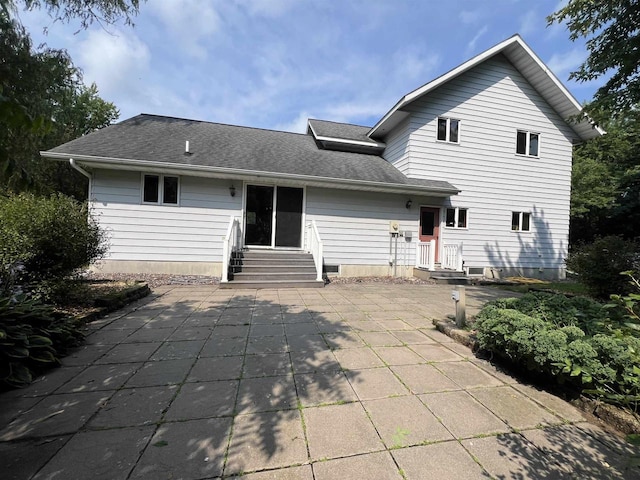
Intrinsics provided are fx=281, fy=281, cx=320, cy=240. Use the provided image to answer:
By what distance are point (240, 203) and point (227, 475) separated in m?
7.94

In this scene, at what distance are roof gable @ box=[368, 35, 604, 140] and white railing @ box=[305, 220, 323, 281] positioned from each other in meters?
5.32

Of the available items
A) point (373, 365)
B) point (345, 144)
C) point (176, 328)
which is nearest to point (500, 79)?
point (345, 144)

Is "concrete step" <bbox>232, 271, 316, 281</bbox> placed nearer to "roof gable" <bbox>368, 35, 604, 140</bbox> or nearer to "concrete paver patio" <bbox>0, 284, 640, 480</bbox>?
"concrete paver patio" <bbox>0, 284, 640, 480</bbox>

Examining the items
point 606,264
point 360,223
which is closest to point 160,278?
point 360,223

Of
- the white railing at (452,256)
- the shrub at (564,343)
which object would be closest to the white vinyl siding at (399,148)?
the white railing at (452,256)

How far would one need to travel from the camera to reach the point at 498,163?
11.0m

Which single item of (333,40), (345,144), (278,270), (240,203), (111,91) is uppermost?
(111,91)

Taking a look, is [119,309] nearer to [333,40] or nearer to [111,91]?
[333,40]

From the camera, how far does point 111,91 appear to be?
62.3 feet

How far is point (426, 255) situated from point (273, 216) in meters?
5.54

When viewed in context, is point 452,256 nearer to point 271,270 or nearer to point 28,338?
point 271,270

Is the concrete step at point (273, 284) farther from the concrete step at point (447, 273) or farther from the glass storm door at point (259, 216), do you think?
the concrete step at point (447, 273)

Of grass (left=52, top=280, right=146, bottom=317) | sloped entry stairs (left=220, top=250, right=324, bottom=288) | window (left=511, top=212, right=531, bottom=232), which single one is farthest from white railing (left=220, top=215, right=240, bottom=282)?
window (left=511, top=212, right=531, bottom=232)

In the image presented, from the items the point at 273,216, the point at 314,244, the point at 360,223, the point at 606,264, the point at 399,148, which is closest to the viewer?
the point at 606,264
